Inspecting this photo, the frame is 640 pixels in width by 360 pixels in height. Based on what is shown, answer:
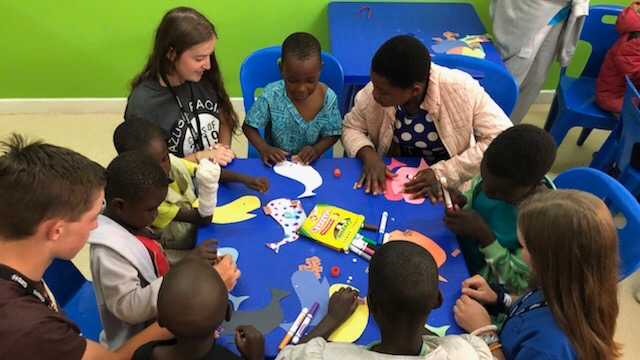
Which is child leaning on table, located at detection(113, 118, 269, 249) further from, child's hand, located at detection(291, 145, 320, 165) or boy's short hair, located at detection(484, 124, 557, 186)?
boy's short hair, located at detection(484, 124, 557, 186)

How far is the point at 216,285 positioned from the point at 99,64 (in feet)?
9.14

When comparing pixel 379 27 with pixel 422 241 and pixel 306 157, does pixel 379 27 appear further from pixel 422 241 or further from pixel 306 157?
pixel 422 241

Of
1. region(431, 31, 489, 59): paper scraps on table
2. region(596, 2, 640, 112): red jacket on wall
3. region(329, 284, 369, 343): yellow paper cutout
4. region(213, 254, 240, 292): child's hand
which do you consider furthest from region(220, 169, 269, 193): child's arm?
region(596, 2, 640, 112): red jacket on wall

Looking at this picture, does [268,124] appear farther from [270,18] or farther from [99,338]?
[270,18]

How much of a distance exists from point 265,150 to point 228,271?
71cm

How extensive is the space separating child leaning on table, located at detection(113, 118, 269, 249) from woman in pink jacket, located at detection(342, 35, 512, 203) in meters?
0.50

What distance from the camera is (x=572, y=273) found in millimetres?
1091

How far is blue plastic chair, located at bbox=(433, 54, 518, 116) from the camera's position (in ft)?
7.25

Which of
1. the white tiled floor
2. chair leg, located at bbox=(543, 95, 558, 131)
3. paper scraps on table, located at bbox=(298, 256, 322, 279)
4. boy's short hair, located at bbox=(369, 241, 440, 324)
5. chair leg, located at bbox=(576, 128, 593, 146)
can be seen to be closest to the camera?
boy's short hair, located at bbox=(369, 241, 440, 324)

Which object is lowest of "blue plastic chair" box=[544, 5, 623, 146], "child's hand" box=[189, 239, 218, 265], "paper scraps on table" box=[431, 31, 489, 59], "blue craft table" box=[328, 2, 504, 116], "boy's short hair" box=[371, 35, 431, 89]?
"blue plastic chair" box=[544, 5, 623, 146]

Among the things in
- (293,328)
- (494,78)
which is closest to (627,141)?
(494,78)

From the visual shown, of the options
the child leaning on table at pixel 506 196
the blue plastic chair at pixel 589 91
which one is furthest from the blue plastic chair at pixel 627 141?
the child leaning on table at pixel 506 196

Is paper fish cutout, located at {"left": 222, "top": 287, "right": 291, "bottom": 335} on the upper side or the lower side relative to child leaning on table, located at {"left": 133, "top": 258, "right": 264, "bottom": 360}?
lower

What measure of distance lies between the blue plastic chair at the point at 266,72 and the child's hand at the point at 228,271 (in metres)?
0.99
